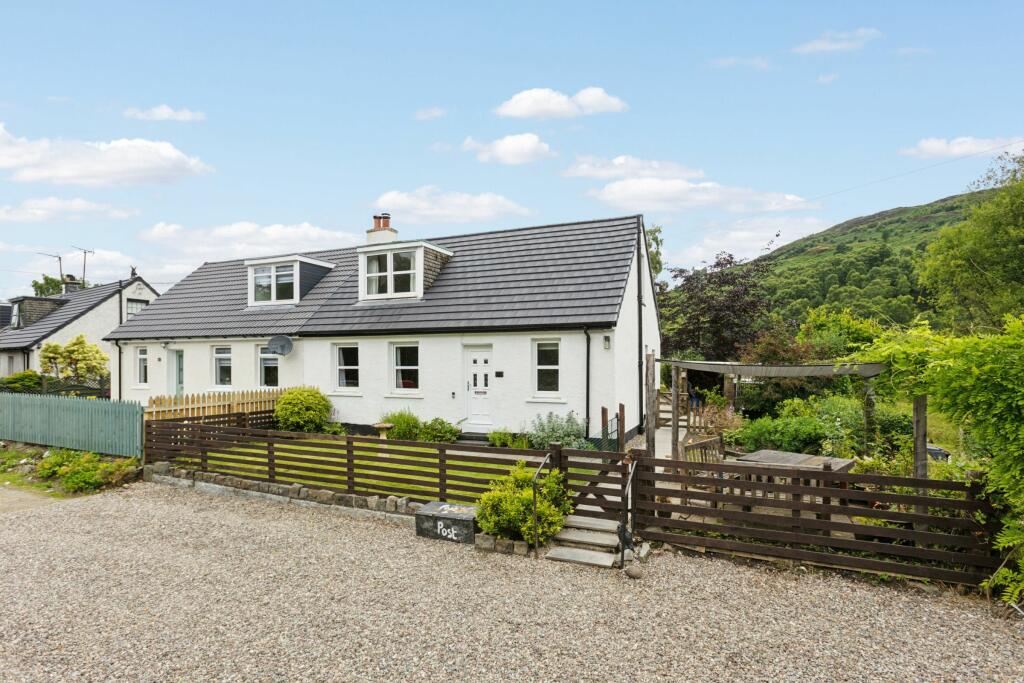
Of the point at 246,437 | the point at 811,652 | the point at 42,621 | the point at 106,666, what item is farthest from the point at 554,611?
the point at 246,437

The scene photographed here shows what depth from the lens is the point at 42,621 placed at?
5.46 meters

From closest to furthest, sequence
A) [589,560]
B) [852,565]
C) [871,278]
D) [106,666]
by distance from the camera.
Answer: [106,666] → [852,565] → [589,560] → [871,278]

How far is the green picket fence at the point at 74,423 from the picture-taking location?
12.5 m

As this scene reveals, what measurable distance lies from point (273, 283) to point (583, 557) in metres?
17.3

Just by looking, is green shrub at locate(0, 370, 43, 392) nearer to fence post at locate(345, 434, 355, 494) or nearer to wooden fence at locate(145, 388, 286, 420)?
wooden fence at locate(145, 388, 286, 420)

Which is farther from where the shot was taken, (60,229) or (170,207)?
(60,229)

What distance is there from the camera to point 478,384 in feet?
47.6

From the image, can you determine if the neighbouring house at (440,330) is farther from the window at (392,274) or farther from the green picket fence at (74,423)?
the green picket fence at (74,423)

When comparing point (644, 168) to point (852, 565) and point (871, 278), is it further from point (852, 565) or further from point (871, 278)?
point (852, 565)

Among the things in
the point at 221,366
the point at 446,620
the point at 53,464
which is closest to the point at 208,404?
the point at 53,464

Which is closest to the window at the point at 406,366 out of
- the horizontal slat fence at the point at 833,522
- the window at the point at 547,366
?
the window at the point at 547,366

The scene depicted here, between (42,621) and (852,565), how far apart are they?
9.30 m

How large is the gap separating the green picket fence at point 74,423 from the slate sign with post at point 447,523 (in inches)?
350

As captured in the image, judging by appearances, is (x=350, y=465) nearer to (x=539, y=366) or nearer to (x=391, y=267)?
(x=539, y=366)
